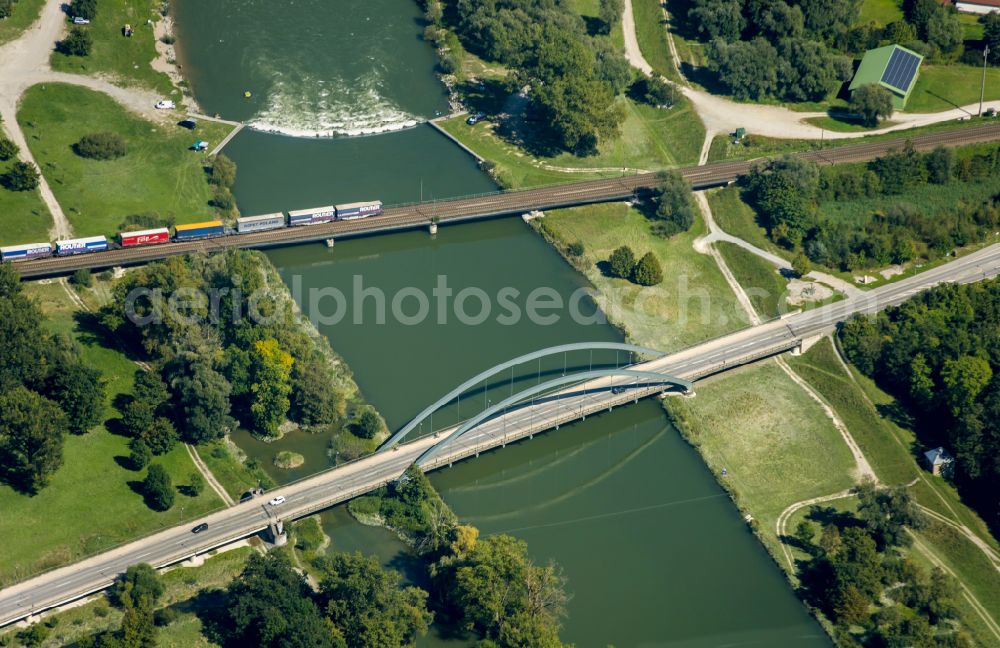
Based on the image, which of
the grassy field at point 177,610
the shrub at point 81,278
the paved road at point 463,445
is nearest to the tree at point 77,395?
the paved road at point 463,445

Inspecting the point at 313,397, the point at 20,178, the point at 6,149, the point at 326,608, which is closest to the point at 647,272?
the point at 313,397

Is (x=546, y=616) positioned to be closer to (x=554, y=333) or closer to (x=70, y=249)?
(x=554, y=333)

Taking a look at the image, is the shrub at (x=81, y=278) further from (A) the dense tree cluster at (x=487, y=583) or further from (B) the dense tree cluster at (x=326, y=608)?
(B) the dense tree cluster at (x=326, y=608)

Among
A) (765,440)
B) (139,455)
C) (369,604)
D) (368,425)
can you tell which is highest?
(369,604)

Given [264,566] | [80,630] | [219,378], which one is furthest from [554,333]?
[80,630]

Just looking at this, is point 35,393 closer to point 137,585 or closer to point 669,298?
point 137,585

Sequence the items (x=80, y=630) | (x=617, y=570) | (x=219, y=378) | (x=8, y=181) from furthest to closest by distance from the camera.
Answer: (x=8, y=181) < (x=219, y=378) < (x=617, y=570) < (x=80, y=630)
